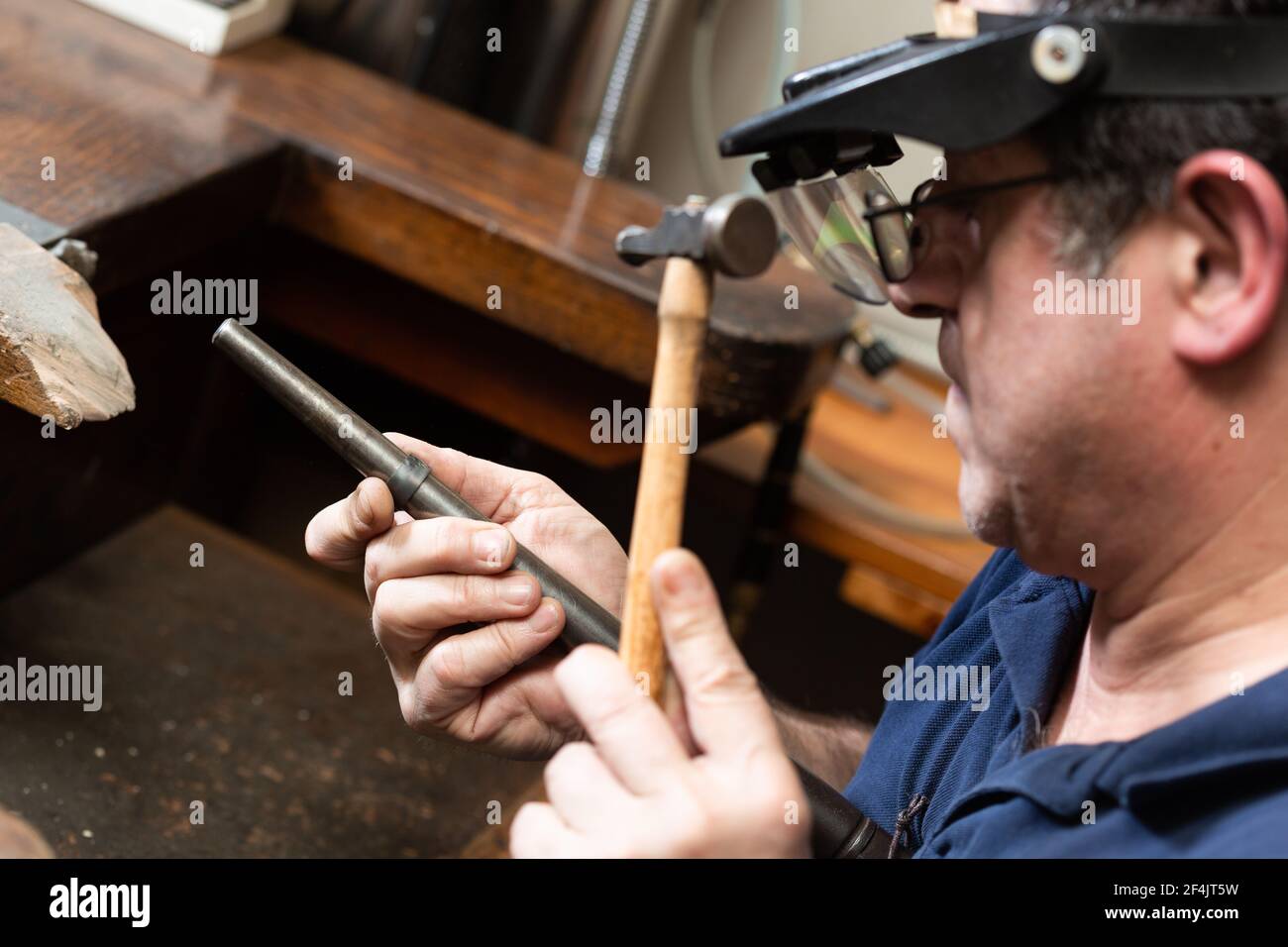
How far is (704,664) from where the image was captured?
722mm

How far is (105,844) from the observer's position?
1.15m

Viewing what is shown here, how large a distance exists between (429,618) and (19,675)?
21.0 inches

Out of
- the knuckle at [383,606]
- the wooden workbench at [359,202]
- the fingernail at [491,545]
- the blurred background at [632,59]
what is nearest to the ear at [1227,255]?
the fingernail at [491,545]

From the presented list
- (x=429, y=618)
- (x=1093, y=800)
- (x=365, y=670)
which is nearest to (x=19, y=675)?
(x=365, y=670)

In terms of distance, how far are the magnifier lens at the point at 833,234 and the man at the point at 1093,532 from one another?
0.15 meters

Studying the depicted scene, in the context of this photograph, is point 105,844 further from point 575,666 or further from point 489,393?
point 489,393

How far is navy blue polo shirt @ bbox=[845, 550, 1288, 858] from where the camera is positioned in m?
0.78

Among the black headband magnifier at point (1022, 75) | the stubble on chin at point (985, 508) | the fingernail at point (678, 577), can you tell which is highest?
the black headband magnifier at point (1022, 75)
